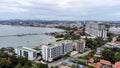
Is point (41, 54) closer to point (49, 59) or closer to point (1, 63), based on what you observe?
point (49, 59)

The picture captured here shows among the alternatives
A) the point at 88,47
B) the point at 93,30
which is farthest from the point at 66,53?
the point at 93,30

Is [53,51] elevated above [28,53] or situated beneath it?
elevated above

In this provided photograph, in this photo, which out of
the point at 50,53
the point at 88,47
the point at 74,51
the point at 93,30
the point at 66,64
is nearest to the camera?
the point at 66,64

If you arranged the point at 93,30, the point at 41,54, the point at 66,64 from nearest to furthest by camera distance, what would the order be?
the point at 66,64, the point at 41,54, the point at 93,30

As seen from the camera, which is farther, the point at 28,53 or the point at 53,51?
the point at 28,53

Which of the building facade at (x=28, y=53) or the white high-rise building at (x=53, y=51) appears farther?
the building facade at (x=28, y=53)

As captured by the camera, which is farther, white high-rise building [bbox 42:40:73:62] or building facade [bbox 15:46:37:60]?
building facade [bbox 15:46:37:60]

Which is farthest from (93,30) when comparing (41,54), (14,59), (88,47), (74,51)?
(14,59)

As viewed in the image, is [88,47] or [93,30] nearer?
[88,47]

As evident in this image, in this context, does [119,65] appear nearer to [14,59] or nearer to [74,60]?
[74,60]
